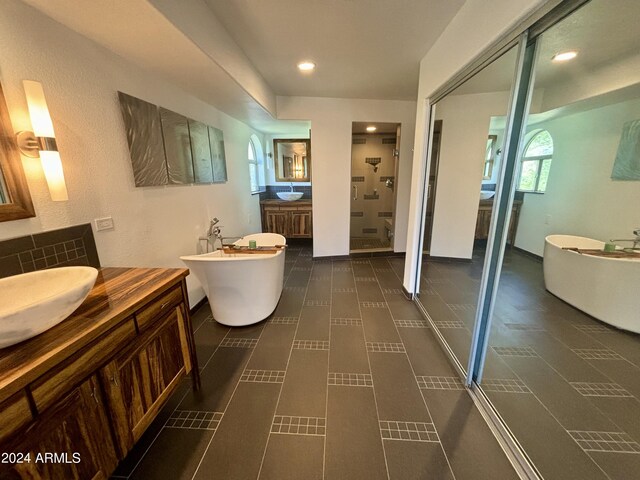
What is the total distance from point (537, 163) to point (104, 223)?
273cm

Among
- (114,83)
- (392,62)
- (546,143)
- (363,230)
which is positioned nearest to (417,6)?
(392,62)

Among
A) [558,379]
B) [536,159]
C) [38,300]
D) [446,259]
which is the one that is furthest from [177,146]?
[446,259]

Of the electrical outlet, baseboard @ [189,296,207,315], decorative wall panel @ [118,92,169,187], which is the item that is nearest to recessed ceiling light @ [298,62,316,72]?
decorative wall panel @ [118,92,169,187]

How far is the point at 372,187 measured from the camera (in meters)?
5.12

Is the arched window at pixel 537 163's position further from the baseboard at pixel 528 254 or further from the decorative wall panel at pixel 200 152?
the decorative wall panel at pixel 200 152

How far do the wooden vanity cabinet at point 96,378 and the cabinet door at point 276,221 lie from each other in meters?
3.48

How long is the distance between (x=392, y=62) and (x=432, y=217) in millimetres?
2160

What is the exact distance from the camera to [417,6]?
165 centimetres

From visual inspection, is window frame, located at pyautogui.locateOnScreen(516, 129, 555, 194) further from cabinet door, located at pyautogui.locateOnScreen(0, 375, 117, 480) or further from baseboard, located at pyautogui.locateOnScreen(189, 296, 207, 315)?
baseboard, located at pyautogui.locateOnScreen(189, 296, 207, 315)

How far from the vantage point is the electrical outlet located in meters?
1.52

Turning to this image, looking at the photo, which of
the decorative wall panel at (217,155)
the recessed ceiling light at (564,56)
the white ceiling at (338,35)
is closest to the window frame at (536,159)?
the recessed ceiling light at (564,56)

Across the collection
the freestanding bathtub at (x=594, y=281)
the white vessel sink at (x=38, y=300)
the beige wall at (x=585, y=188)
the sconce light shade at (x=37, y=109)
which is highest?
the sconce light shade at (x=37, y=109)

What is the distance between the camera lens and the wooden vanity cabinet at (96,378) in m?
0.69

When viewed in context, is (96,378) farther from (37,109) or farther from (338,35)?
(338,35)
